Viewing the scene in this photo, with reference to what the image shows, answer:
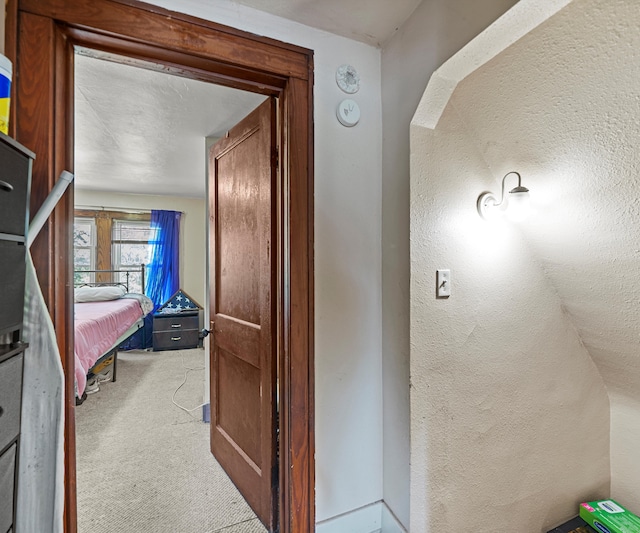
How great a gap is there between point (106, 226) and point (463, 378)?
5.28m

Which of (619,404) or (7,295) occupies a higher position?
(7,295)

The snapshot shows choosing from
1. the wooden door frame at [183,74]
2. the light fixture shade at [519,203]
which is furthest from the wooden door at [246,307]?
the light fixture shade at [519,203]

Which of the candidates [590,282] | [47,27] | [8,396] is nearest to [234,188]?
[47,27]

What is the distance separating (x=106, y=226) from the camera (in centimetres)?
493

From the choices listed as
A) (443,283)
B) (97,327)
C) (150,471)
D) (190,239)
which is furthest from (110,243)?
(443,283)

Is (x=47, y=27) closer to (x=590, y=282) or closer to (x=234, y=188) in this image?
(x=234, y=188)

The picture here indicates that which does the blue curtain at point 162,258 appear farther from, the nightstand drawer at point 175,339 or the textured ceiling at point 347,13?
the textured ceiling at point 347,13

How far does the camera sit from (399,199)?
54.0 inches

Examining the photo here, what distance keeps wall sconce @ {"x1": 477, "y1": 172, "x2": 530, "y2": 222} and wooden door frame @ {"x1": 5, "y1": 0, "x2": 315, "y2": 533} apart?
2.36ft

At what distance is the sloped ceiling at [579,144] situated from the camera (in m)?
0.93

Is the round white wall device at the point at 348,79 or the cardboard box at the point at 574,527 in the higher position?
the round white wall device at the point at 348,79

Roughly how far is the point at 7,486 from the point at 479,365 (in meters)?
1.58

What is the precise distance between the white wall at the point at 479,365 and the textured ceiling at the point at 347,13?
16.8 inches

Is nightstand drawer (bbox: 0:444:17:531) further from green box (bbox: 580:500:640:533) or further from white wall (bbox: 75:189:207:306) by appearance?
white wall (bbox: 75:189:207:306)
